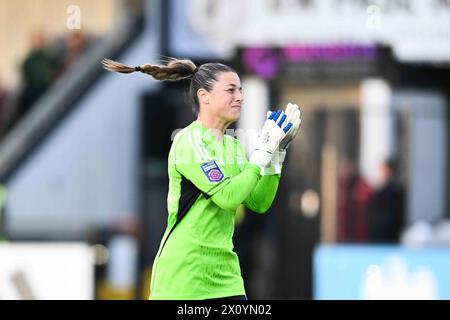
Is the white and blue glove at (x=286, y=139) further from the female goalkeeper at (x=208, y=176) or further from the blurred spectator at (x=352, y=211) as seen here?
the blurred spectator at (x=352, y=211)

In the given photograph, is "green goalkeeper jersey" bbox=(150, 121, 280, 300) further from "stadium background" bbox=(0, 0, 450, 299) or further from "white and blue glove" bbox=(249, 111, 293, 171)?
"stadium background" bbox=(0, 0, 450, 299)

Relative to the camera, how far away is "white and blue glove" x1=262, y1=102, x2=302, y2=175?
5285mm

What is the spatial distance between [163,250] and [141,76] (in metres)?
9.57

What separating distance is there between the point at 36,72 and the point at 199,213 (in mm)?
9991

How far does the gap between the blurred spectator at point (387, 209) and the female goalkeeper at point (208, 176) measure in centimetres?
831

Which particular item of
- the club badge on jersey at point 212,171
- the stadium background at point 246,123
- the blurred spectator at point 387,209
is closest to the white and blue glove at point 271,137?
the club badge on jersey at point 212,171

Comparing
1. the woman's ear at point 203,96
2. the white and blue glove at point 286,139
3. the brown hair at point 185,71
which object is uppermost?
the brown hair at point 185,71

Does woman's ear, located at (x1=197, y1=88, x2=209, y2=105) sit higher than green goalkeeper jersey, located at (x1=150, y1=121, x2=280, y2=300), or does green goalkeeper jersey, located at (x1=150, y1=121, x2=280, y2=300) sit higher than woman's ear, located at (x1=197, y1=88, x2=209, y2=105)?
woman's ear, located at (x1=197, y1=88, x2=209, y2=105)

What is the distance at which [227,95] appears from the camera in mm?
5363

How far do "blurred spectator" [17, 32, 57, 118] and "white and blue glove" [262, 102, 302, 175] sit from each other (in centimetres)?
975

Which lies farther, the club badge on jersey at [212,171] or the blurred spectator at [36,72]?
the blurred spectator at [36,72]

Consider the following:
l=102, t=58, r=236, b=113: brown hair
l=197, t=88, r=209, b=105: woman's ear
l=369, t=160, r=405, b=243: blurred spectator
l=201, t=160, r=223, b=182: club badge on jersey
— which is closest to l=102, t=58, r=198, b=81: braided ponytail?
l=102, t=58, r=236, b=113: brown hair

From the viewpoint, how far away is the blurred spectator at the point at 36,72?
1488 cm
